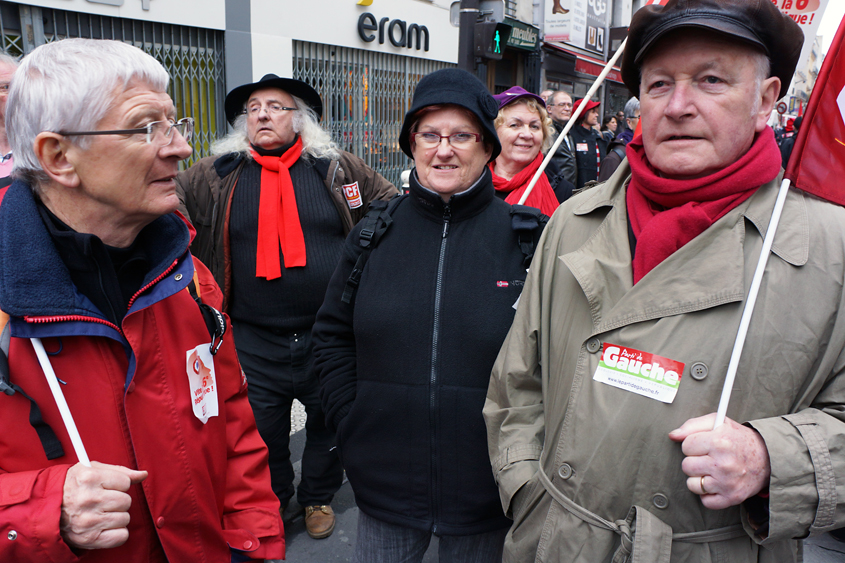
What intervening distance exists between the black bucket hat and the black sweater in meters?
0.23

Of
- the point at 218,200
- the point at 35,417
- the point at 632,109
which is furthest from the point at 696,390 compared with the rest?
the point at 632,109

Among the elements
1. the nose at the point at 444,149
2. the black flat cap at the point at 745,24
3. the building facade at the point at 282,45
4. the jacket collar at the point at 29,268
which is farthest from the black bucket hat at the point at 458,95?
the building facade at the point at 282,45

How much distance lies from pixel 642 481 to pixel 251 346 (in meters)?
2.29

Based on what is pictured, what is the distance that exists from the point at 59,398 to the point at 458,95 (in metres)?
1.51

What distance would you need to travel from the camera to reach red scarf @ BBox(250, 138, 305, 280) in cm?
318

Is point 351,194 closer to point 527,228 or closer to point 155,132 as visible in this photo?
point 527,228

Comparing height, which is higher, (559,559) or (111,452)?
(111,452)

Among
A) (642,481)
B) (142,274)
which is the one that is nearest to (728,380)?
(642,481)

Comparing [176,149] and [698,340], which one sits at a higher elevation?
[176,149]

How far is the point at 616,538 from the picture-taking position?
144 centimetres

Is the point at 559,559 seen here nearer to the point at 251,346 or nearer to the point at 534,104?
the point at 251,346

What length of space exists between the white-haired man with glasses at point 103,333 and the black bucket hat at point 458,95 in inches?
33.5

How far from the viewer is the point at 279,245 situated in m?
3.22

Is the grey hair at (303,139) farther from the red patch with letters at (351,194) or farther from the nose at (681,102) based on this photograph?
the nose at (681,102)
